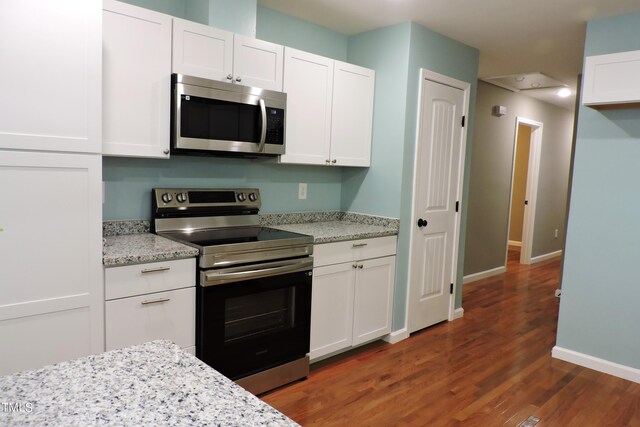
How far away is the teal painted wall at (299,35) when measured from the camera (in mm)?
3213

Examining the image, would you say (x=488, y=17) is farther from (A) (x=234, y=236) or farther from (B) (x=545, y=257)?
(B) (x=545, y=257)

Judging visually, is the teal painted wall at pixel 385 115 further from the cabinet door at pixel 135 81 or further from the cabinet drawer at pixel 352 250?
the cabinet door at pixel 135 81

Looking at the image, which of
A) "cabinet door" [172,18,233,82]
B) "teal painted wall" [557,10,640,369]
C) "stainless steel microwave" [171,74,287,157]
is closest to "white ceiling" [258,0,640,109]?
"teal painted wall" [557,10,640,369]

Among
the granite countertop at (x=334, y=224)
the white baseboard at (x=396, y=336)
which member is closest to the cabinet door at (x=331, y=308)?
the granite countertop at (x=334, y=224)

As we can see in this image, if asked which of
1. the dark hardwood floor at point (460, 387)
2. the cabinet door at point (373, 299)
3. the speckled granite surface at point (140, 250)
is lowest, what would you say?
the dark hardwood floor at point (460, 387)

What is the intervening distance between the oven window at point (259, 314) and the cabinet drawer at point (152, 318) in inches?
8.2

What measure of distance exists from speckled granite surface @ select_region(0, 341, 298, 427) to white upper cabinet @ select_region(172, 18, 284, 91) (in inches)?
75.0

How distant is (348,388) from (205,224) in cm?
135

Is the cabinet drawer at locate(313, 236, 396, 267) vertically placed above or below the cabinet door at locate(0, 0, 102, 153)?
below

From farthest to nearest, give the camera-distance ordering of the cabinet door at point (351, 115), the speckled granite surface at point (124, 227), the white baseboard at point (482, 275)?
the white baseboard at point (482, 275), the cabinet door at point (351, 115), the speckled granite surface at point (124, 227)

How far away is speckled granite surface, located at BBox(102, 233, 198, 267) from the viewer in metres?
2.08

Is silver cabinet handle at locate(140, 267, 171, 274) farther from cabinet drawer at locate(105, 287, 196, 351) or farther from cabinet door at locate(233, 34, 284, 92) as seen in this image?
cabinet door at locate(233, 34, 284, 92)

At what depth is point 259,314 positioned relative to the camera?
2584mm

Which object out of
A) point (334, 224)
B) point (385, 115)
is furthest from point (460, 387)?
point (385, 115)
